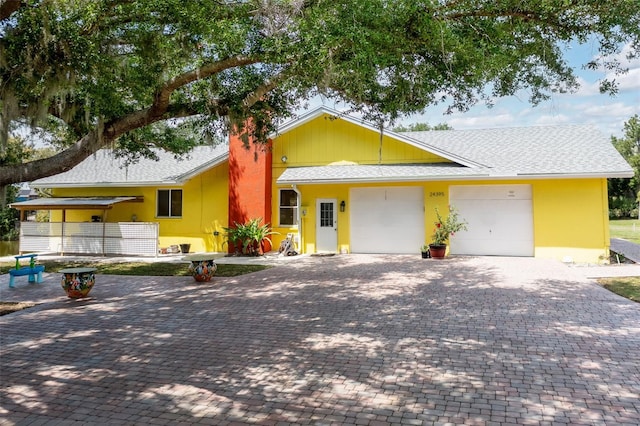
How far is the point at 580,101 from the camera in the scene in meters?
8.83

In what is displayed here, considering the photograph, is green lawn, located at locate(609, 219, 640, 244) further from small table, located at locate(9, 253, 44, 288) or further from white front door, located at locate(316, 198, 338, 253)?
small table, located at locate(9, 253, 44, 288)

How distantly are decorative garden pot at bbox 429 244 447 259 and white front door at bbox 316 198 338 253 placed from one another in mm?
3754

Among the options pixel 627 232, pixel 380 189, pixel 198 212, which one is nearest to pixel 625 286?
pixel 380 189

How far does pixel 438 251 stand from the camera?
573 inches

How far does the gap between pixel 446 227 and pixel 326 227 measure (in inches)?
179

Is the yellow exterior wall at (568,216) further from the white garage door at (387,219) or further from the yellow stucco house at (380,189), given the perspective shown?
the white garage door at (387,219)

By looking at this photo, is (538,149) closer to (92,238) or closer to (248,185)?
(248,185)

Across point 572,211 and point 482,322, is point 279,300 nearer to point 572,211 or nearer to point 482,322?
point 482,322

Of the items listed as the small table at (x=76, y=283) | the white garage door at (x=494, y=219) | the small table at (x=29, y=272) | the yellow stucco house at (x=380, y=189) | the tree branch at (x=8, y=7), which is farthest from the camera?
the white garage door at (x=494, y=219)

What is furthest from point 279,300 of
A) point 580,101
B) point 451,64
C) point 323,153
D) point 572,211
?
point 572,211

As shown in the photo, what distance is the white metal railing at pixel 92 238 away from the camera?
16.8 meters

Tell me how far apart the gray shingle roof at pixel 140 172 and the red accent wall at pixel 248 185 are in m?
0.72

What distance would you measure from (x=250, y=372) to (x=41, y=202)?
1722 cm

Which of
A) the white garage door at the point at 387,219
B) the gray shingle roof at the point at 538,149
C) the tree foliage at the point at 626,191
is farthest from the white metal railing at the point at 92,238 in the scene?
the tree foliage at the point at 626,191
